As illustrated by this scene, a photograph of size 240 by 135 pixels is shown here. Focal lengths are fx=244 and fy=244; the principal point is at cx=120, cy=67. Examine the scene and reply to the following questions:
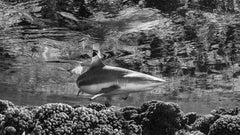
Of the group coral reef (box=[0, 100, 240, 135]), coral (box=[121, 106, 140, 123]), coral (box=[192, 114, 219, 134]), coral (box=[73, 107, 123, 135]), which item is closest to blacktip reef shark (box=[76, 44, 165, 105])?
coral (box=[73, 107, 123, 135])

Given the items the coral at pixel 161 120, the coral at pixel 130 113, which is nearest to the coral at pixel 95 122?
the coral at pixel 161 120

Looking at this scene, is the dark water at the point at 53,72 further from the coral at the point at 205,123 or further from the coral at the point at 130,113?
the coral at the point at 205,123

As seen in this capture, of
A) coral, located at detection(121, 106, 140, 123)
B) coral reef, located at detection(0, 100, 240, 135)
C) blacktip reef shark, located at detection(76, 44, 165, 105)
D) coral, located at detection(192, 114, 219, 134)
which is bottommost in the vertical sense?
coral, located at detection(192, 114, 219, 134)

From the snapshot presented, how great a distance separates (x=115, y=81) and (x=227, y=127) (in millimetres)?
3332

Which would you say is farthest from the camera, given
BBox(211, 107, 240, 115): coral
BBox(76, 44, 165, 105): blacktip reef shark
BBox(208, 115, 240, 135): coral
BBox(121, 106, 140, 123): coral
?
BBox(211, 107, 240, 115): coral

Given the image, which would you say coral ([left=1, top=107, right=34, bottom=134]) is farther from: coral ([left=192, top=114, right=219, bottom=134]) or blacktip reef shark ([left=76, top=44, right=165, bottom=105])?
coral ([left=192, top=114, right=219, bottom=134])

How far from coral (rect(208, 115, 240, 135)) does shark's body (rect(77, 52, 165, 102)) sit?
8.31 ft

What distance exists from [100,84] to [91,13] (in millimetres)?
5639

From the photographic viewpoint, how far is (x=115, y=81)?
19.1 ft

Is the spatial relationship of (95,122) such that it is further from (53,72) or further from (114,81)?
(53,72)

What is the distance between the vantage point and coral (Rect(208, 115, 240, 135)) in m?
6.46

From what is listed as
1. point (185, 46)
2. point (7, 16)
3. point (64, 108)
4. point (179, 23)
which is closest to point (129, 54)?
point (185, 46)

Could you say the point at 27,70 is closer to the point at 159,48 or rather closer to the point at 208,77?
the point at 159,48

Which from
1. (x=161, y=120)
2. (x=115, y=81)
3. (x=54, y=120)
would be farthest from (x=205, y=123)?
(x=54, y=120)
